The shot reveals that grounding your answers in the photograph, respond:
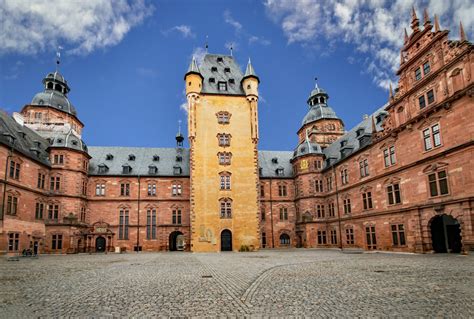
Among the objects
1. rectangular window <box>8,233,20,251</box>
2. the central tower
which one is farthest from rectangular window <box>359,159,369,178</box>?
rectangular window <box>8,233,20,251</box>

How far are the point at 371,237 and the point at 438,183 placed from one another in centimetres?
1167

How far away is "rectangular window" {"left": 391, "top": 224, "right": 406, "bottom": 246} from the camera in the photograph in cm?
2994

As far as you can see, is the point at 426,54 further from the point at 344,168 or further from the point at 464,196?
the point at 344,168

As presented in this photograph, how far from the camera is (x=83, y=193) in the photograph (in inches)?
1763

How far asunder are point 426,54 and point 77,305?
30644 millimetres

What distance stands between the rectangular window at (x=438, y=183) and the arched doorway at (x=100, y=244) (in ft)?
133

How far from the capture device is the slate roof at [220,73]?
4650 centimetres

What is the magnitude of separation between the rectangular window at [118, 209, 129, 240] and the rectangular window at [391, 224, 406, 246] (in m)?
34.5

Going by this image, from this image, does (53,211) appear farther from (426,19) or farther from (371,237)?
(426,19)

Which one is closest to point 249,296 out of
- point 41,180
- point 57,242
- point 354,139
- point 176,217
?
point 354,139

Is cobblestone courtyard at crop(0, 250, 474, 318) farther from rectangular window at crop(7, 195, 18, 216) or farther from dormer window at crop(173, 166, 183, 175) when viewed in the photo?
dormer window at crop(173, 166, 183, 175)

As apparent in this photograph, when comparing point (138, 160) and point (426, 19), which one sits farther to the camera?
point (138, 160)

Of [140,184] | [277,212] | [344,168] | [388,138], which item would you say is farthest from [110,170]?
[388,138]

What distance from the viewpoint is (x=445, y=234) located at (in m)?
28.4
